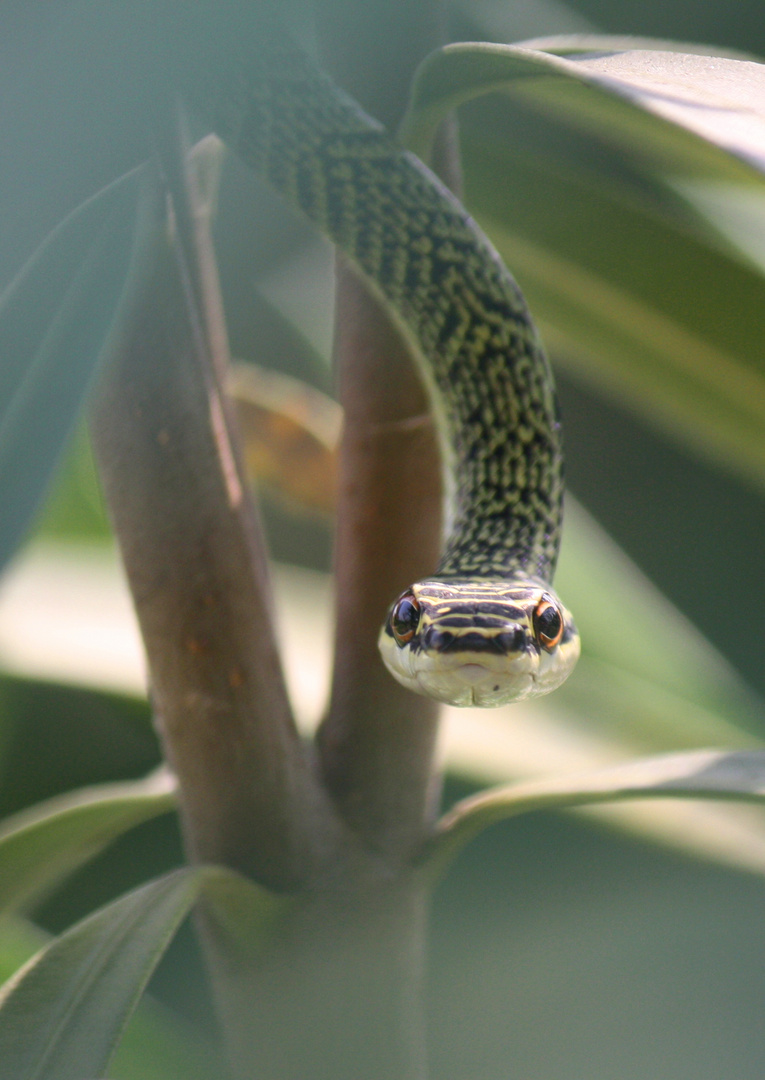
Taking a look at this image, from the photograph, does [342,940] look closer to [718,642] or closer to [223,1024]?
[223,1024]

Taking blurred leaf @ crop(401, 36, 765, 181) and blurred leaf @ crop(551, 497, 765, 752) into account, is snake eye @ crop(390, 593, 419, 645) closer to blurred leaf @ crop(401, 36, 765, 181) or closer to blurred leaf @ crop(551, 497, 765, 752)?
blurred leaf @ crop(401, 36, 765, 181)

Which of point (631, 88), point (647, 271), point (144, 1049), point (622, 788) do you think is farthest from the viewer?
point (647, 271)

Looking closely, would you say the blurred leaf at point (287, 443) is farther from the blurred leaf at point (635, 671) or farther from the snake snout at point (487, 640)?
the snake snout at point (487, 640)

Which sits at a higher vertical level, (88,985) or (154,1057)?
(88,985)

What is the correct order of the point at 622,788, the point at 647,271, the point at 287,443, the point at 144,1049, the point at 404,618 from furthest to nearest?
the point at 287,443, the point at 647,271, the point at 144,1049, the point at 404,618, the point at 622,788

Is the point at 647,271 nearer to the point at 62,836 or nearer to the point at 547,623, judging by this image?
the point at 547,623

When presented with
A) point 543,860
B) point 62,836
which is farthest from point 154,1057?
point 543,860

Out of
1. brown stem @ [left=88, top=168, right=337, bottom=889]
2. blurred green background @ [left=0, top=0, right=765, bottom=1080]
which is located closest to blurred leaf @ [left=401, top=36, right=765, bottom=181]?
blurred green background @ [left=0, top=0, right=765, bottom=1080]

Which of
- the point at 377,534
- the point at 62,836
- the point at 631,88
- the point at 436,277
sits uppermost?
the point at 631,88
